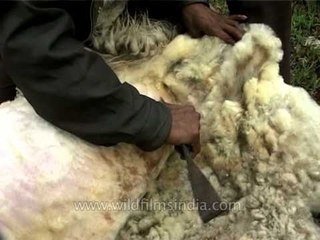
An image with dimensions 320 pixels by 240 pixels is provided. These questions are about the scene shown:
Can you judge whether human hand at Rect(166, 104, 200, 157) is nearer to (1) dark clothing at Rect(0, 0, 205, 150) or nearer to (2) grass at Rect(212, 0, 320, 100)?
(1) dark clothing at Rect(0, 0, 205, 150)

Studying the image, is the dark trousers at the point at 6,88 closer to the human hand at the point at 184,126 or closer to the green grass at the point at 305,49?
the human hand at the point at 184,126

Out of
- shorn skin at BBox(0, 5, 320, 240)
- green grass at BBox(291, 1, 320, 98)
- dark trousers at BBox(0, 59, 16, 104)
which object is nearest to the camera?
shorn skin at BBox(0, 5, 320, 240)

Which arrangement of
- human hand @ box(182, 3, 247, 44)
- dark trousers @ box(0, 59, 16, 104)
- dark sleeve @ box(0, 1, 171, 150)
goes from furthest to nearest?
dark trousers @ box(0, 59, 16, 104) → human hand @ box(182, 3, 247, 44) → dark sleeve @ box(0, 1, 171, 150)

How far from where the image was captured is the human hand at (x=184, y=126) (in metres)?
1.68

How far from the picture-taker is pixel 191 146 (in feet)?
5.67

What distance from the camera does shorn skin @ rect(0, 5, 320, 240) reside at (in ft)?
5.46

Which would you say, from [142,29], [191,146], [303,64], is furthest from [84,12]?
[303,64]

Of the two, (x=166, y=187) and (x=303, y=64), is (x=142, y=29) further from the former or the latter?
(x=303, y=64)

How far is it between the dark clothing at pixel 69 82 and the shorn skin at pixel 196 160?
0.08 m

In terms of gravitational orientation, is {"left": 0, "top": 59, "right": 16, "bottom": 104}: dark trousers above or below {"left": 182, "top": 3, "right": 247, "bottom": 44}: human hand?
below

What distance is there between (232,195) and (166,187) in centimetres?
15

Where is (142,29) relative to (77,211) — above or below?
above

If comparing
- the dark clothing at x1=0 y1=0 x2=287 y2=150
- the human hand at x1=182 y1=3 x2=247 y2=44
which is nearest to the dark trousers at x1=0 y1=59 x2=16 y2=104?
the dark clothing at x1=0 y1=0 x2=287 y2=150

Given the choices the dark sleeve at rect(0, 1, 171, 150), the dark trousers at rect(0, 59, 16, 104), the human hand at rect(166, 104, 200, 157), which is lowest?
the dark trousers at rect(0, 59, 16, 104)
